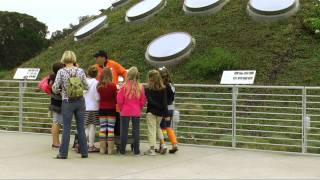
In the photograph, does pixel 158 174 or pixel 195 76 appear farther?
pixel 195 76

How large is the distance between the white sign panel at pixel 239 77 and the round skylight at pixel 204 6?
599 cm

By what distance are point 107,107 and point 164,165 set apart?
1713mm

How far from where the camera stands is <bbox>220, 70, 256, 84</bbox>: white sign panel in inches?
553

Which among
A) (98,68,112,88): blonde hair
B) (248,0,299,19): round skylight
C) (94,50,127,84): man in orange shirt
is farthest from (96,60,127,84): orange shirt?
(248,0,299,19): round skylight

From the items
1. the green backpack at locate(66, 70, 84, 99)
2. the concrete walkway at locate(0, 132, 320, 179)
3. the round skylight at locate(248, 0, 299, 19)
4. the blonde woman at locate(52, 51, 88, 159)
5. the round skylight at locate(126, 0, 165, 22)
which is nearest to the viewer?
the concrete walkway at locate(0, 132, 320, 179)

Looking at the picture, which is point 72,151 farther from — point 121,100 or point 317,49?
point 317,49

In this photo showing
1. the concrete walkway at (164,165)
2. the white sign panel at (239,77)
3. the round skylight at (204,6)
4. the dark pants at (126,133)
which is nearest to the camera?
the concrete walkway at (164,165)

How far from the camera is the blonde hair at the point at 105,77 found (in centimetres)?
972

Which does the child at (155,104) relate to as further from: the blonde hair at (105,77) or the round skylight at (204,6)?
the round skylight at (204,6)

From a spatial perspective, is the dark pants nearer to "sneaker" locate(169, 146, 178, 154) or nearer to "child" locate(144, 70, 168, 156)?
"child" locate(144, 70, 168, 156)

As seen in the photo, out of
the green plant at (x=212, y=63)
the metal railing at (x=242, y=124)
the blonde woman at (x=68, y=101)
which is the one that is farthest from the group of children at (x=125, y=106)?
the green plant at (x=212, y=63)

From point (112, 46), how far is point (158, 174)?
12340 millimetres

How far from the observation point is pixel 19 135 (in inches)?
508

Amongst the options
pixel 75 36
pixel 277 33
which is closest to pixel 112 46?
pixel 75 36
